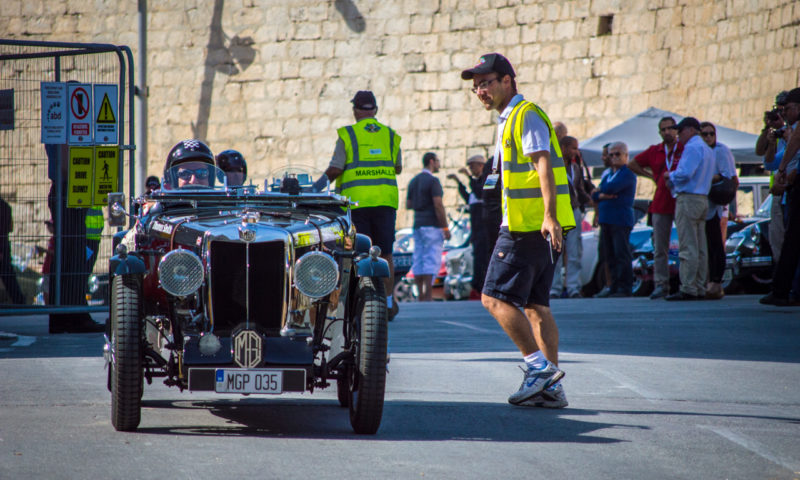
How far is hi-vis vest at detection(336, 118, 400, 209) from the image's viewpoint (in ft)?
35.8

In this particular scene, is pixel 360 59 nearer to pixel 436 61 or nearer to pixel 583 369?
pixel 436 61

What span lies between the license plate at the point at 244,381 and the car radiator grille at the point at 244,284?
0.31 meters

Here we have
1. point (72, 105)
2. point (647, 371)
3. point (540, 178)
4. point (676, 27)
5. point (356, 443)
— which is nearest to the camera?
point (356, 443)

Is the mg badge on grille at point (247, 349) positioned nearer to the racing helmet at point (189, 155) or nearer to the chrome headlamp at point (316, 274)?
the chrome headlamp at point (316, 274)

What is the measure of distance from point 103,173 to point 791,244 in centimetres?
664

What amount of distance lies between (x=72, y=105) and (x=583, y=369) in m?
5.67

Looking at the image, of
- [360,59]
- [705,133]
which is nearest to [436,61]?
[360,59]

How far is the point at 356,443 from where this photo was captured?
565 centimetres

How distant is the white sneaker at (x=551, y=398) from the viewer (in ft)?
22.0

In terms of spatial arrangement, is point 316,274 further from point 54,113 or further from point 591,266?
point 591,266

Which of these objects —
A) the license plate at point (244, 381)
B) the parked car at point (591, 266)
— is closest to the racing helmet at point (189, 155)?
the license plate at point (244, 381)

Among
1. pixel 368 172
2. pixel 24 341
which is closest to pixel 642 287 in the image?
pixel 368 172

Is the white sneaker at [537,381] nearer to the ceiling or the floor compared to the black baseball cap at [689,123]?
nearer to the floor

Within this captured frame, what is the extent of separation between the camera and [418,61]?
91.6 feet
